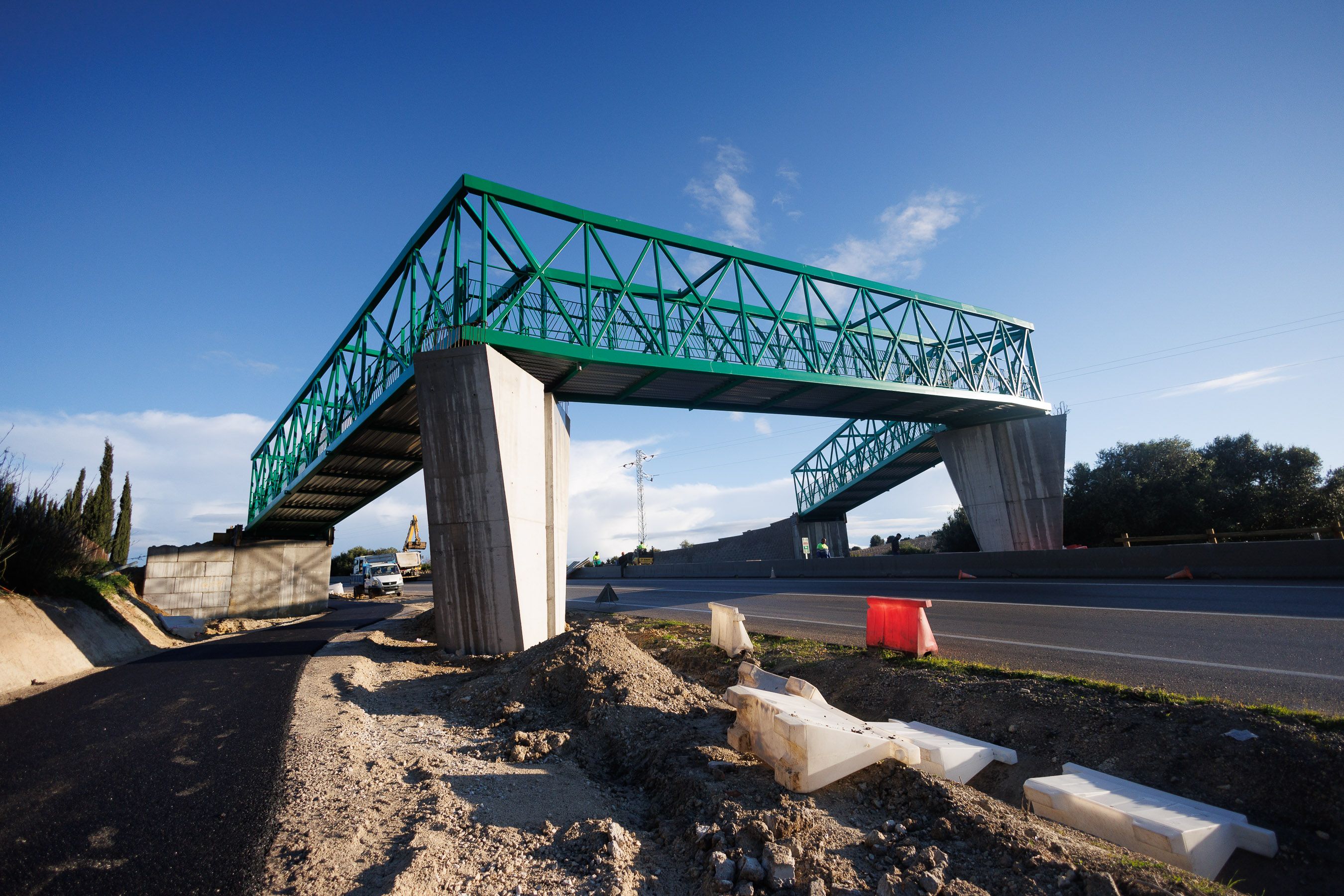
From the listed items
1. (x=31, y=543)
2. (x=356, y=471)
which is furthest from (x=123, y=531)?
(x=31, y=543)

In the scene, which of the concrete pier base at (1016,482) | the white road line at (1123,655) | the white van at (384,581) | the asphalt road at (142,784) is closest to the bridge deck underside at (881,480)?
the concrete pier base at (1016,482)

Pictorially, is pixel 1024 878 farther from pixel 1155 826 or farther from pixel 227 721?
pixel 227 721

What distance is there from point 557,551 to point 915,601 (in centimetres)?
894

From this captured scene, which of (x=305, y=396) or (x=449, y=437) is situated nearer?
(x=449, y=437)

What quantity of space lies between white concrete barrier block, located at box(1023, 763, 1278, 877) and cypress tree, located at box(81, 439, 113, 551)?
49419 millimetres

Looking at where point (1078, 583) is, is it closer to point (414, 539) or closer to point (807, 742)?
point (807, 742)

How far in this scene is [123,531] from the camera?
43.0 meters

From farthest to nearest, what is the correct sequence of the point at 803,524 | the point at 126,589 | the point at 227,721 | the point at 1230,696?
the point at 803,524 < the point at 126,589 < the point at 227,721 < the point at 1230,696

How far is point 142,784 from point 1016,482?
32.4 m

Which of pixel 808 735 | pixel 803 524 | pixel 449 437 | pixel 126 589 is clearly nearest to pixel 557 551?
pixel 449 437

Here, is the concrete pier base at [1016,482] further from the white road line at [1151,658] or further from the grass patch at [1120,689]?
the grass patch at [1120,689]

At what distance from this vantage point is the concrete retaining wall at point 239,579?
2598cm

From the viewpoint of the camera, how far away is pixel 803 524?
155 feet

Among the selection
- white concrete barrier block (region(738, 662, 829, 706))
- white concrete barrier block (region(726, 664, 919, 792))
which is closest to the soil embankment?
white concrete barrier block (region(738, 662, 829, 706))
